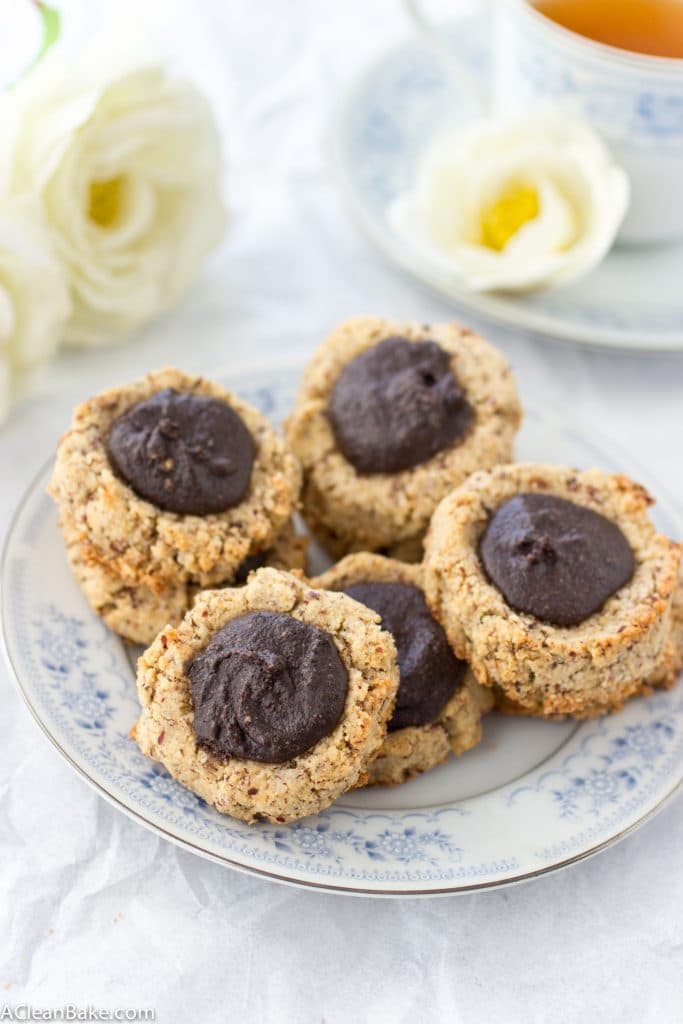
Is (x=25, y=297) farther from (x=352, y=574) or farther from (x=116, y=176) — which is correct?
(x=352, y=574)

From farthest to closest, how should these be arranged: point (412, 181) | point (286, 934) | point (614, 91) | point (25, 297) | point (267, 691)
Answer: point (412, 181)
point (614, 91)
point (25, 297)
point (286, 934)
point (267, 691)

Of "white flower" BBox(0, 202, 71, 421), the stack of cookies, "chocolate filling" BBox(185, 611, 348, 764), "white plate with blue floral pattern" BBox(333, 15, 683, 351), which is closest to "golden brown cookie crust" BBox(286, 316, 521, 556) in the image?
the stack of cookies

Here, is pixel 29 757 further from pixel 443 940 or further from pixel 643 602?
pixel 643 602

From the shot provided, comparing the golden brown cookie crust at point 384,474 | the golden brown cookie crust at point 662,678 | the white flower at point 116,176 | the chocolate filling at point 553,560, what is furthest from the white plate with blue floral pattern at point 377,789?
the white flower at point 116,176

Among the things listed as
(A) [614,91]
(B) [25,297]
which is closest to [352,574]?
(B) [25,297]

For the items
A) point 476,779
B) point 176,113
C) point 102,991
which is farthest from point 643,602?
point 176,113

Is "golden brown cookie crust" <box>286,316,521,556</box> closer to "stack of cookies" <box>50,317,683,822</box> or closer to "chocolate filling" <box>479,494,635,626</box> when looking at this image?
"stack of cookies" <box>50,317,683,822</box>

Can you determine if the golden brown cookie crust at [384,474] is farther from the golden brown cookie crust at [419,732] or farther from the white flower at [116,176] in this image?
the white flower at [116,176]
